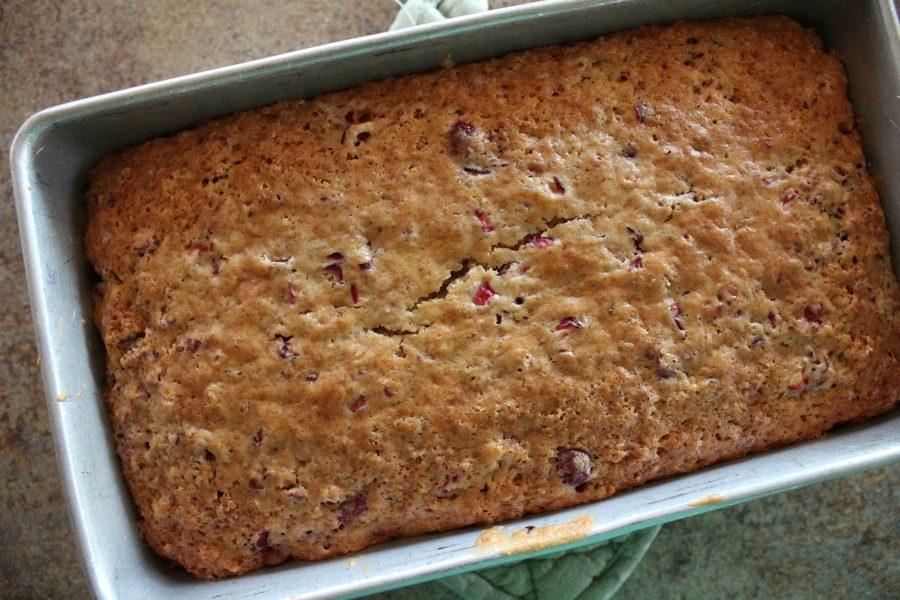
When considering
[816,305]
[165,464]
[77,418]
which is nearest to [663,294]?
[816,305]

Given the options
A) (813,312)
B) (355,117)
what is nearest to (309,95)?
(355,117)

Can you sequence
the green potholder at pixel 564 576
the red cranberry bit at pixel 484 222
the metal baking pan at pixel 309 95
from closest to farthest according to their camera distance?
the metal baking pan at pixel 309 95, the red cranberry bit at pixel 484 222, the green potholder at pixel 564 576

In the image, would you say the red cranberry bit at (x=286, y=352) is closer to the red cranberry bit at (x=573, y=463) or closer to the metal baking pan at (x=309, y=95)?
the metal baking pan at (x=309, y=95)

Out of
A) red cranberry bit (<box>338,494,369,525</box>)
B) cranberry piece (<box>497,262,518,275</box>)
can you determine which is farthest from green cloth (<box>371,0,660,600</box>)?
cranberry piece (<box>497,262,518,275</box>)

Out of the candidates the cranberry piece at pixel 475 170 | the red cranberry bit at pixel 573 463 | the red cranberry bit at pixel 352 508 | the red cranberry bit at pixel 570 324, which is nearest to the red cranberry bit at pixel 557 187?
the cranberry piece at pixel 475 170

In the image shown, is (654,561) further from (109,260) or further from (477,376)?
(109,260)

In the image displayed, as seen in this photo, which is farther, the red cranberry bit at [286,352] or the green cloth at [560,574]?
the green cloth at [560,574]

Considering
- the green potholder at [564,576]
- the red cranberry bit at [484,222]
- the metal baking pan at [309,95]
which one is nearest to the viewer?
the metal baking pan at [309,95]
